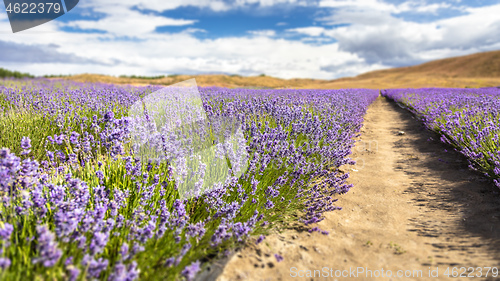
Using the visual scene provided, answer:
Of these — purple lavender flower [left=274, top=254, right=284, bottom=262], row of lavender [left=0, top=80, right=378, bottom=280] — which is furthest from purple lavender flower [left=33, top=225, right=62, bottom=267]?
purple lavender flower [left=274, top=254, right=284, bottom=262]

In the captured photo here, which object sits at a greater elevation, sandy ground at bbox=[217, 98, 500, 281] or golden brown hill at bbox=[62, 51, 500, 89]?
golden brown hill at bbox=[62, 51, 500, 89]

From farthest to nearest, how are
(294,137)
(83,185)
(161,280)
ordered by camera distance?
(294,137) < (83,185) < (161,280)

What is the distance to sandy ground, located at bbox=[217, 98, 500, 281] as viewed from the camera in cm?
199

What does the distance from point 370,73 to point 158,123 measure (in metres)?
72.6

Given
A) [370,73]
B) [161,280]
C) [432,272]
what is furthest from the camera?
[370,73]

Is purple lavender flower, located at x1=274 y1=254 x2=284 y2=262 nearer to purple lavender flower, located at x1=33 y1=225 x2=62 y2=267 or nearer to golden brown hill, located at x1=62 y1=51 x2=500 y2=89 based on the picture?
purple lavender flower, located at x1=33 y1=225 x2=62 y2=267

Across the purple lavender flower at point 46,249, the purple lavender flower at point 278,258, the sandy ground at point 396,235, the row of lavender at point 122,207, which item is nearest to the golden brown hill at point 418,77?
the sandy ground at point 396,235

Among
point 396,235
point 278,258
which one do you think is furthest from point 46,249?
point 396,235

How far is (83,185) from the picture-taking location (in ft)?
5.57

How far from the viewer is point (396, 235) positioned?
2.53 m

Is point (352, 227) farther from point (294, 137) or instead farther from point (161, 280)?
point (161, 280)

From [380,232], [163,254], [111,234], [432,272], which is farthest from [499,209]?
[111,234]

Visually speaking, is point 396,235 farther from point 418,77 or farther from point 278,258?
point 418,77

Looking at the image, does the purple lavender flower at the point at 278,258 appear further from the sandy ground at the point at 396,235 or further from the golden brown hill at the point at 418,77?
the golden brown hill at the point at 418,77
